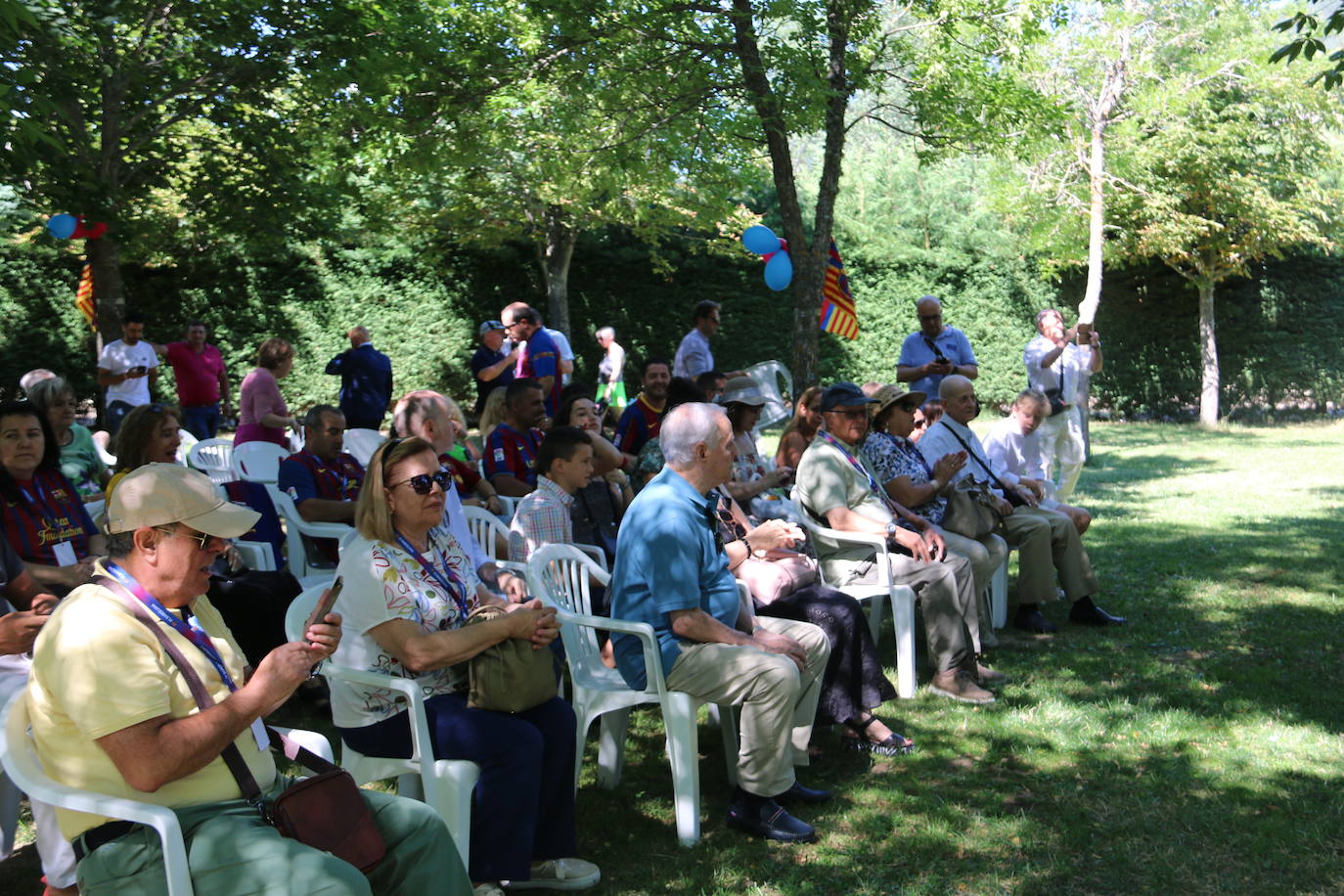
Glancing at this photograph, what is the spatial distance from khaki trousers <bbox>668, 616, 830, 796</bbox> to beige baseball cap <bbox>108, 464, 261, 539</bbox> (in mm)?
1743

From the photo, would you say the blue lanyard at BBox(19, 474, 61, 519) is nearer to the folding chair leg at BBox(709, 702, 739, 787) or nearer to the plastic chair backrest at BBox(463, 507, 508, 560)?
the plastic chair backrest at BBox(463, 507, 508, 560)

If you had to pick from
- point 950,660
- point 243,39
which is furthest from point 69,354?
point 950,660

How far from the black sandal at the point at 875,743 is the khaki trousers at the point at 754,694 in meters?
0.78

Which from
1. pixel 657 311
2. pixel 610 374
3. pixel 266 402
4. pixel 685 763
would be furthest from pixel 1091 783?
pixel 657 311

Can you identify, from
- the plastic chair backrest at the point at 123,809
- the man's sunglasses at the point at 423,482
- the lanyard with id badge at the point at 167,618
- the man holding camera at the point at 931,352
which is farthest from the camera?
the man holding camera at the point at 931,352

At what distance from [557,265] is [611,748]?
563 inches

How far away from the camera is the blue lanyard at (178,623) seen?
8.11ft

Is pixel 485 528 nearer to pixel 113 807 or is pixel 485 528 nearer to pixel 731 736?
pixel 731 736

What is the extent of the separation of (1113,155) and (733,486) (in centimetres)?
1400

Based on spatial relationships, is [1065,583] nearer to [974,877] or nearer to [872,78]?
[974,877]

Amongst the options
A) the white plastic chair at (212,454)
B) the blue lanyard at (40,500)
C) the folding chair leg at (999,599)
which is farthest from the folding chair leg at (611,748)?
the white plastic chair at (212,454)

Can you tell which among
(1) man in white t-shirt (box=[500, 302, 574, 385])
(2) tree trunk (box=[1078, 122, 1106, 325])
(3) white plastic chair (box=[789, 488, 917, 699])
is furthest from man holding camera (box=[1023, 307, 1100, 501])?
(2) tree trunk (box=[1078, 122, 1106, 325])

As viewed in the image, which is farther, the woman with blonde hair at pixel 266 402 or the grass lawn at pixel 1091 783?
the woman with blonde hair at pixel 266 402

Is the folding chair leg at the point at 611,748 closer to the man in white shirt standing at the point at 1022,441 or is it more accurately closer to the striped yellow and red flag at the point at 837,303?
the man in white shirt standing at the point at 1022,441
